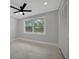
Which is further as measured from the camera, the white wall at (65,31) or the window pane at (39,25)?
the window pane at (39,25)

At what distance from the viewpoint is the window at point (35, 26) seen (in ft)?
21.7

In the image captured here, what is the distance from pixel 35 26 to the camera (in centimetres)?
712

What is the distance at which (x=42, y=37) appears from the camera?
21.2ft

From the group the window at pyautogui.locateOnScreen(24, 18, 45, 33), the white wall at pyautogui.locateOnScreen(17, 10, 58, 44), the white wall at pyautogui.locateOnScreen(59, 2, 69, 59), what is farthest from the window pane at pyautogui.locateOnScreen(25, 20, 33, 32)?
the white wall at pyautogui.locateOnScreen(59, 2, 69, 59)

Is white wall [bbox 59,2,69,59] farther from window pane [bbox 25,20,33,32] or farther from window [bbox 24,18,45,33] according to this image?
window pane [bbox 25,20,33,32]

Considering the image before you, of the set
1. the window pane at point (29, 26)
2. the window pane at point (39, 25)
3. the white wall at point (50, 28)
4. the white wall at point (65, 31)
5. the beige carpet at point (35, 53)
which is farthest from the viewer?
the window pane at point (29, 26)

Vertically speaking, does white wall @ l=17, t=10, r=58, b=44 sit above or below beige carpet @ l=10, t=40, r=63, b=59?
above

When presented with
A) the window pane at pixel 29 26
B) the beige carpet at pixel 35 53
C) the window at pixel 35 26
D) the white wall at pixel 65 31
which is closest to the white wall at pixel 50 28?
the window at pixel 35 26

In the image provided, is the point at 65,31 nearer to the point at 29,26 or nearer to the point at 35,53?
the point at 35,53

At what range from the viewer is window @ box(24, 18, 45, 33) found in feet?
21.7

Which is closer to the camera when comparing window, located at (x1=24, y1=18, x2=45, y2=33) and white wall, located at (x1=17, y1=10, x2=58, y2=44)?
white wall, located at (x1=17, y1=10, x2=58, y2=44)

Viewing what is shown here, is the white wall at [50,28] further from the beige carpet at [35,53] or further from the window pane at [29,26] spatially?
the beige carpet at [35,53]
